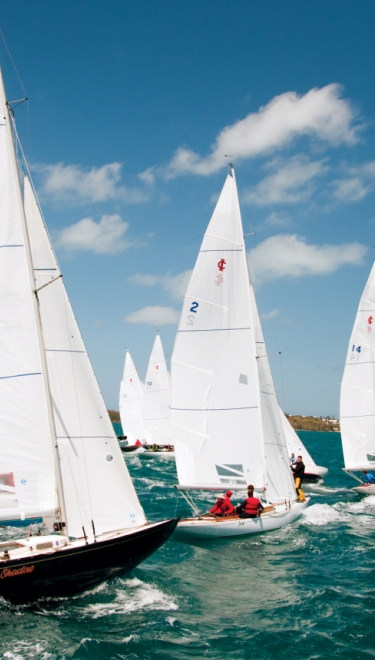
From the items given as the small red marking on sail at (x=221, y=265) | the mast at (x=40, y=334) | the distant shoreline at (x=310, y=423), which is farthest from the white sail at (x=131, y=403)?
the distant shoreline at (x=310, y=423)

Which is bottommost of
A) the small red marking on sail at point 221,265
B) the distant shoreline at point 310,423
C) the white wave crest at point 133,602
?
the distant shoreline at point 310,423

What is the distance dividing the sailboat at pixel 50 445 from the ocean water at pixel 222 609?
0.85 m

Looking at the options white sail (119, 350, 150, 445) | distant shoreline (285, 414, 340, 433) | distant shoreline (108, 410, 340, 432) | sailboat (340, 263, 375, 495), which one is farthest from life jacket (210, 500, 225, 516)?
distant shoreline (285, 414, 340, 433)

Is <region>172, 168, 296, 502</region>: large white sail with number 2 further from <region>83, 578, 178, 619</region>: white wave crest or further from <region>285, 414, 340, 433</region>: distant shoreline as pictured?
<region>285, 414, 340, 433</region>: distant shoreline

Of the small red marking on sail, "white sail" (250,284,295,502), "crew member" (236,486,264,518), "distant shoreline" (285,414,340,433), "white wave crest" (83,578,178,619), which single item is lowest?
→ "distant shoreline" (285,414,340,433)

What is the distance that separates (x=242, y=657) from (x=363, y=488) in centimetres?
1627

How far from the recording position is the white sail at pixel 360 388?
1047 inches

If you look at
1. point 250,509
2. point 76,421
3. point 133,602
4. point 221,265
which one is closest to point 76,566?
point 133,602

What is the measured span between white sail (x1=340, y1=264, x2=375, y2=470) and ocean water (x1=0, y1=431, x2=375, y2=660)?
34.2ft

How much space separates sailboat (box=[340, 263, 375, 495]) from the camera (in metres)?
26.6

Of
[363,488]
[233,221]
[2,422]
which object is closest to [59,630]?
[2,422]

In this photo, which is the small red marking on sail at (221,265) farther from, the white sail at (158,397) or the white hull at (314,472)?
the white sail at (158,397)

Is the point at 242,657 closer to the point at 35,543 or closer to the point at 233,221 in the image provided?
the point at 35,543

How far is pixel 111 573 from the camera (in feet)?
38.2
